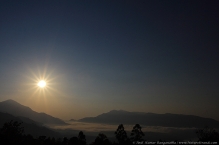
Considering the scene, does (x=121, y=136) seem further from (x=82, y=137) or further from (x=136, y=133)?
(x=82, y=137)

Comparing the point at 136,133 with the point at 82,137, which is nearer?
the point at 136,133

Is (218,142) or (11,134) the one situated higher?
(11,134)

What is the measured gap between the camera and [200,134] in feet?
291

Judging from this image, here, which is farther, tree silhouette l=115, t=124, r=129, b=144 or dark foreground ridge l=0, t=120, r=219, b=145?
tree silhouette l=115, t=124, r=129, b=144

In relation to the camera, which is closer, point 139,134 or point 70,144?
point 139,134

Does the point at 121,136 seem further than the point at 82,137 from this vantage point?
No

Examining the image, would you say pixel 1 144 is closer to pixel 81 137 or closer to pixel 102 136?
pixel 102 136

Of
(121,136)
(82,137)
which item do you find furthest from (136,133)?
(82,137)

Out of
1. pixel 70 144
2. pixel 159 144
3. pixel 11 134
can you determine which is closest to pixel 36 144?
pixel 70 144

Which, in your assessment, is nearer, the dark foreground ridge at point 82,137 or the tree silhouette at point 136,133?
the dark foreground ridge at point 82,137

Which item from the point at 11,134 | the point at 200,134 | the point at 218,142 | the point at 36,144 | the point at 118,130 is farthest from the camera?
the point at 118,130

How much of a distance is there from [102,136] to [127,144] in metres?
16.8

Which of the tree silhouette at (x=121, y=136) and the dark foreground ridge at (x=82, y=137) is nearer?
the dark foreground ridge at (x=82, y=137)

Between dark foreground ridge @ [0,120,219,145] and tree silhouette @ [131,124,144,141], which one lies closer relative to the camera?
dark foreground ridge @ [0,120,219,145]
